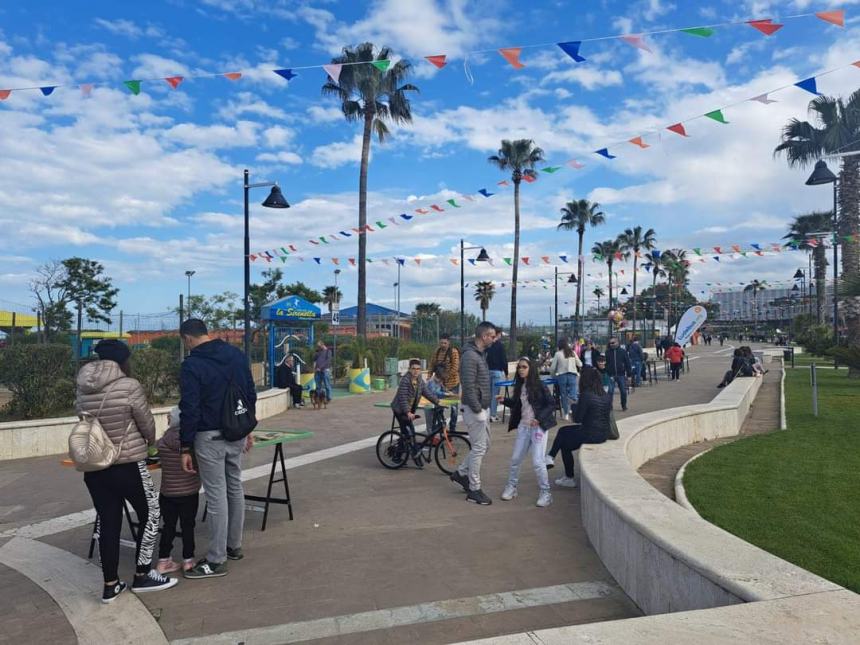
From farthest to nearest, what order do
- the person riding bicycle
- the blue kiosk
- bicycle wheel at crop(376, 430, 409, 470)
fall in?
the blue kiosk → bicycle wheel at crop(376, 430, 409, 470) → the person riding bicycle

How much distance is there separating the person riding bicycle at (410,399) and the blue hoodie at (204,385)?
342 cm

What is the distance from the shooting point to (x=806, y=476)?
7004 millimetres

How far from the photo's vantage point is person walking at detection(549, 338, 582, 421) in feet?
40.4

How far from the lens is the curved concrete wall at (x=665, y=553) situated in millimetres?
3016

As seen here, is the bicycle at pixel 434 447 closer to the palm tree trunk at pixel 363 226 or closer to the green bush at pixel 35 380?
the green bush at pixel 35 380

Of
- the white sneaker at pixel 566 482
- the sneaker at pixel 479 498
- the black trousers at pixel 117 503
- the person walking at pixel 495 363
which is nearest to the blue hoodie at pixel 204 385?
the black trousers at pixel 117 503

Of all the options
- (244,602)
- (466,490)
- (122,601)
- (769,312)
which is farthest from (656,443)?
(769,312)

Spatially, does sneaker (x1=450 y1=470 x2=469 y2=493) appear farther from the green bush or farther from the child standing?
the green bush

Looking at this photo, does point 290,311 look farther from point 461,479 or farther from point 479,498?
point 479,498

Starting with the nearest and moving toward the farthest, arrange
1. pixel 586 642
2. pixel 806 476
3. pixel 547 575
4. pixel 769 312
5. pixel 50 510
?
pixel 586 642 → pixel 547 575 → pixel 50 510 → pixel 806 476 → pixel 769 312

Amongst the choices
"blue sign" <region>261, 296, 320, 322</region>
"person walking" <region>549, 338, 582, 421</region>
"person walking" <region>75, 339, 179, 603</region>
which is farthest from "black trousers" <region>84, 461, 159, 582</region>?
"blue sign" <region>261, 296, 320, 322</region>

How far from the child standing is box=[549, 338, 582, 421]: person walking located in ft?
28.8

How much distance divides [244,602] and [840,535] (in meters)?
4.48

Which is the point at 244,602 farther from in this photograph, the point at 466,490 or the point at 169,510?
the point at 466,490
